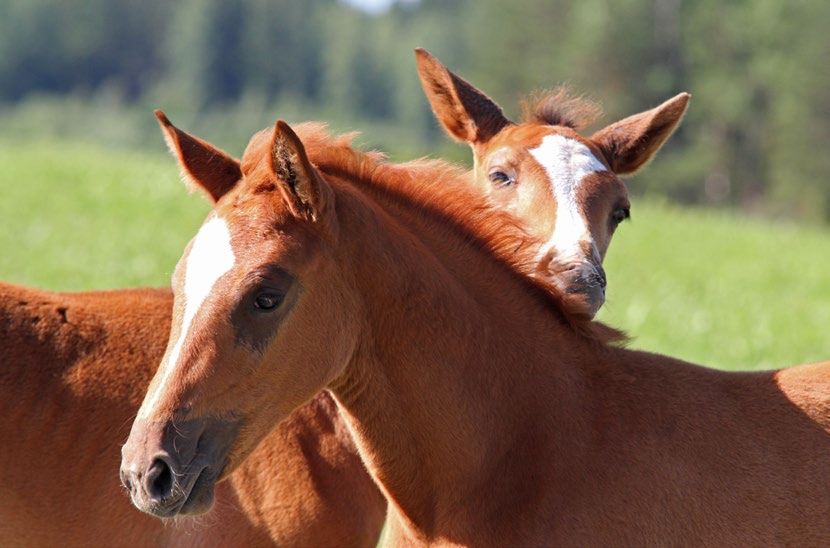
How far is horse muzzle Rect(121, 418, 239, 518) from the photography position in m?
2.69

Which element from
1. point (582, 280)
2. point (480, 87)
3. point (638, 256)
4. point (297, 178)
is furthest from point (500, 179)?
point (480, 87)

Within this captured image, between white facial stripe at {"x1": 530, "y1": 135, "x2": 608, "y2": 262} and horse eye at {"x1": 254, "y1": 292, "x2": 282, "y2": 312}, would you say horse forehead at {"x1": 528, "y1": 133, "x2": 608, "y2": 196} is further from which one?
horse eye at {"x1": 254, "y1": 292, "x2": 282, "y2": 312}

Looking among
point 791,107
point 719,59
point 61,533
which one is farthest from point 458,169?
point 719,59

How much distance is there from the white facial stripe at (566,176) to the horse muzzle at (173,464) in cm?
176

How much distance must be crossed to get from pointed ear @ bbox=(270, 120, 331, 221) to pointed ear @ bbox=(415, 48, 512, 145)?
2601 mm

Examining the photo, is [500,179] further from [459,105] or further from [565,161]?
[459,105]

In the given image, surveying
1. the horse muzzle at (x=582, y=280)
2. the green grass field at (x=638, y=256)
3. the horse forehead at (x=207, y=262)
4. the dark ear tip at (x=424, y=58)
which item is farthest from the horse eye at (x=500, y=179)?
the green grass field at (x=638, y=256)

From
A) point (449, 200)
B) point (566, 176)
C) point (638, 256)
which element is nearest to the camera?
point (449, 200)

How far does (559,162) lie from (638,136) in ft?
2.12

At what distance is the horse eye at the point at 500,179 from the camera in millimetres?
4844

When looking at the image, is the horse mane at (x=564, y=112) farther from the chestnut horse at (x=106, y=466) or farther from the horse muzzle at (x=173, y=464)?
the horse muzzle at (x=173, y=464)

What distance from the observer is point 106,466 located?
3.86 m

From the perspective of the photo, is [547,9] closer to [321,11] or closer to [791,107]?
[791,107]

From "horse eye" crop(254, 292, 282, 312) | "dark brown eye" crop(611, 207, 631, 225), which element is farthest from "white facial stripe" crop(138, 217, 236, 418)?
"dark brown eye" crop(611, 207, 631, 225)
